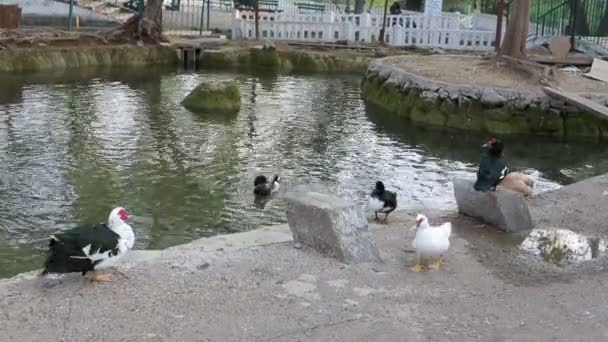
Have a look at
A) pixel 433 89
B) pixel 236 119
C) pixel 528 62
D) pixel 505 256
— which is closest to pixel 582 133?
pixel 528 62

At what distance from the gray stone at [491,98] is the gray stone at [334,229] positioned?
10323mm

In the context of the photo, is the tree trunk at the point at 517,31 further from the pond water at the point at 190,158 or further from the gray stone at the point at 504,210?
the gray stone at the point at 504,210

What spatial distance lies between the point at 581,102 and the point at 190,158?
7.98m

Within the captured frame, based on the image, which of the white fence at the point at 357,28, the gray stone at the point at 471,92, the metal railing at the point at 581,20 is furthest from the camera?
the white fence at the point at 357,28

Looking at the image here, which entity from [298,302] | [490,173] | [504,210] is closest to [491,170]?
[490,173]

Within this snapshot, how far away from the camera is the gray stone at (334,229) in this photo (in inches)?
274

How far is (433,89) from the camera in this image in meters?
17.4

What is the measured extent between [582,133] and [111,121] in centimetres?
1030

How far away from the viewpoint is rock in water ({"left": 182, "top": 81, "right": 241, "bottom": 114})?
1747 centimetres

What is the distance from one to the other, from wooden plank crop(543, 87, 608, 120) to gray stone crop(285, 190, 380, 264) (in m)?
8.61

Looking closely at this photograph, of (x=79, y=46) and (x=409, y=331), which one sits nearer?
(x=409, y=331)

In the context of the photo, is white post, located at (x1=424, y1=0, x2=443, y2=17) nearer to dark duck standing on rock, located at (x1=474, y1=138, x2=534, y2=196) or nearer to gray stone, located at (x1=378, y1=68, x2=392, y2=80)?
gray stone, located at (x1=378, y1=68, x2=392, y2=80)

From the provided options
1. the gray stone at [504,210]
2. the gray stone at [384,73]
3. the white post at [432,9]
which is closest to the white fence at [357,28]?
the white post at [432,9]

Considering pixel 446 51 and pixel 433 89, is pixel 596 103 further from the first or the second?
pixel 446 51
